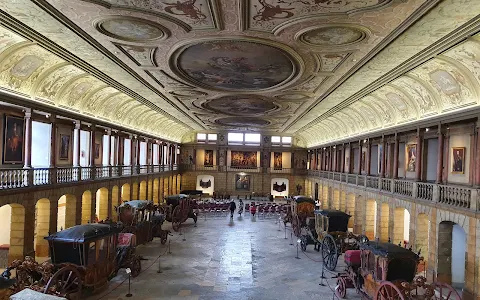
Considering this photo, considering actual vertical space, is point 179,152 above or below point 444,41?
below

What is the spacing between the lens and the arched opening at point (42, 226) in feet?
56.1

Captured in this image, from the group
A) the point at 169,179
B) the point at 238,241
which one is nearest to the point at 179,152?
the point at 169,179

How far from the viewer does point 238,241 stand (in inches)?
871

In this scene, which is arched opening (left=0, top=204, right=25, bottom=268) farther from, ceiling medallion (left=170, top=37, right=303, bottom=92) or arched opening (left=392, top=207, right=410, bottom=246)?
arched opening (left=392, top=207, right=410, bottom=246)

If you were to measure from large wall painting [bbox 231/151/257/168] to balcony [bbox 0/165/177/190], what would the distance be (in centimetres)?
2227

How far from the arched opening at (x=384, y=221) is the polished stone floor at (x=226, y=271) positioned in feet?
14.0

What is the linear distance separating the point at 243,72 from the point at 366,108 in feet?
34.7

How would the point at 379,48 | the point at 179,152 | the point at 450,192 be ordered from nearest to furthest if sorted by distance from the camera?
the point at 379,48 → the point at 450,192 → the point at 179,152

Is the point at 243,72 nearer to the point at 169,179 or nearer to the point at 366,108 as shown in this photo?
the point at 366,108

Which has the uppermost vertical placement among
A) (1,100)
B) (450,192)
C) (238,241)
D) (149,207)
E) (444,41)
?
(444,41)

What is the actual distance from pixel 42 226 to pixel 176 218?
368 inches

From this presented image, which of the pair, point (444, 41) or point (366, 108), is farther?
Result: point (366, 108)

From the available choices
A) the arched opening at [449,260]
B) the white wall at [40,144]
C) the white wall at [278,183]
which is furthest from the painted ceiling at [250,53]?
the white wall at [278,183]

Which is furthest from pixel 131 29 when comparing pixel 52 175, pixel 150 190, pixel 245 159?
pixel 245 159
